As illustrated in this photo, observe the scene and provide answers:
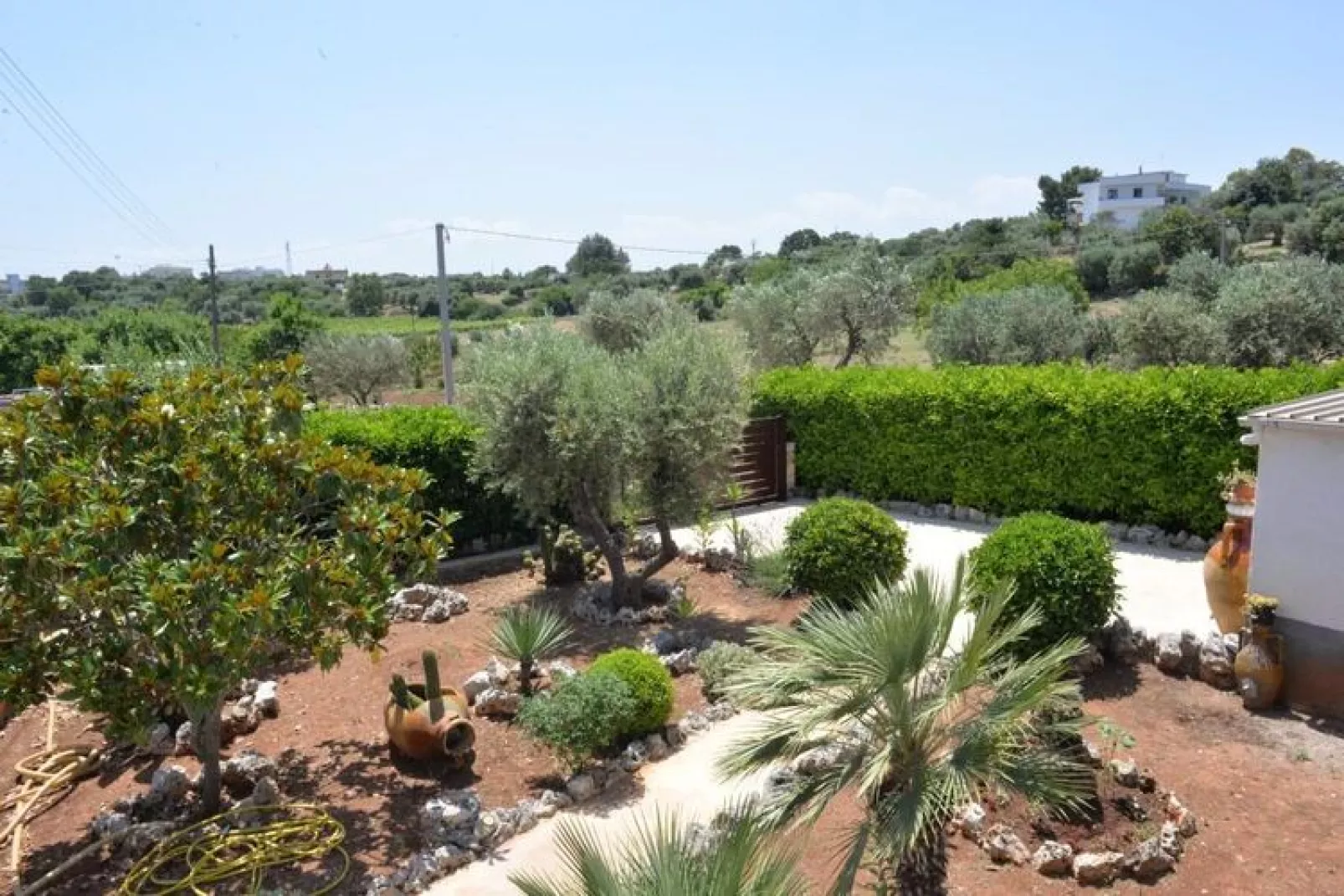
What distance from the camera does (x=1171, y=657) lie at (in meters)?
8.22

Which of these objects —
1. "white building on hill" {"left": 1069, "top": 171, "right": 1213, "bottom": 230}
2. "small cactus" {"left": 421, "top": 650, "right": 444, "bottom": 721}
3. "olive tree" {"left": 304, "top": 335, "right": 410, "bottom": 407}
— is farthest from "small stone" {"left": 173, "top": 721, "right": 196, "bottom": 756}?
"white building on hill" {"left": 1069, "top": 171, "right": 1213, "bottom": 230}

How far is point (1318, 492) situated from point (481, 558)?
886 cm

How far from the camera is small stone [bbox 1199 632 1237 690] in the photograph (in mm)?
7954

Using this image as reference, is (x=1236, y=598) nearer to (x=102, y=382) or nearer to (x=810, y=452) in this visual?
(x=810, y=452)

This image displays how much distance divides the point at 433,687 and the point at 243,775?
138 cm

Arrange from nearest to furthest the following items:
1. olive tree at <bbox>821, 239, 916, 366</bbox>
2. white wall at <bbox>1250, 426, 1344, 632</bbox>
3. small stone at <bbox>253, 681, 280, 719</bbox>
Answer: white wall at <bbox>1250, 426, 1344, 632</bbox>, small stone at <bbox>253, 681, 280, 719</bbox>, olive tree at <bbox>821, 239, 916, 366</bbox>

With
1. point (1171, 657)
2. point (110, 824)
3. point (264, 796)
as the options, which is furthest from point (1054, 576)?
point (110, 824)

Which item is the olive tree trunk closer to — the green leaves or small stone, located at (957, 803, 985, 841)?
the green leaves

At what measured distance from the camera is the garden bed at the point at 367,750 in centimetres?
612

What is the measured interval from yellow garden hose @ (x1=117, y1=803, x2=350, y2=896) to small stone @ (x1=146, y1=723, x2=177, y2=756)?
1.45 meters

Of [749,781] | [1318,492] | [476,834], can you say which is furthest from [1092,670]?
[476,834]

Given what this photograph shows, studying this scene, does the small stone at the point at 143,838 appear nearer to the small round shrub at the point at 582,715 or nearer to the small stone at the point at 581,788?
Answer: the small round shrub at the point at 582,715

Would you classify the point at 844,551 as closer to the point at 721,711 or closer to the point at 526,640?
the point at 721,711

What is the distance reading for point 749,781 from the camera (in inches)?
264
